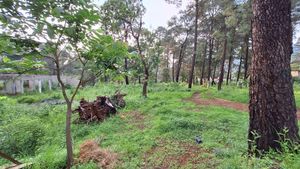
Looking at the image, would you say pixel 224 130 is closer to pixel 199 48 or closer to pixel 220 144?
pixel 220 144

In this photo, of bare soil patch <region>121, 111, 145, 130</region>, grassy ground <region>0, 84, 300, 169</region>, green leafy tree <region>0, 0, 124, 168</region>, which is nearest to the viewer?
green leafy tree <region>0, 0, 124, 168</region>

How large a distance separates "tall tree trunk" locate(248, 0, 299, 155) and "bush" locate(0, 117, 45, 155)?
478 centimetres

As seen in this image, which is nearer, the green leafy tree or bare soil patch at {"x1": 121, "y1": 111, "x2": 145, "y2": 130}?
the green leafy tree

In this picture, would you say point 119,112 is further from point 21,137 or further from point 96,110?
point 21,137

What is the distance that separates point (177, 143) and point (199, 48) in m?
22.8

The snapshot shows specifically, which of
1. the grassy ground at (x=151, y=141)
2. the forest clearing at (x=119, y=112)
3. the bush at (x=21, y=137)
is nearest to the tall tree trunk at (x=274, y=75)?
the forest clearing at (x=119, y=112)

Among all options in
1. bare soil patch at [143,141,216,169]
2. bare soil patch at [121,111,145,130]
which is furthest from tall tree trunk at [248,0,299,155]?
bare soil patch at [121,111,145,130]

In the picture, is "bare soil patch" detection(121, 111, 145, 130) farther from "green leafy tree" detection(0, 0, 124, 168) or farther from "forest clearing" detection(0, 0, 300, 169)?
"green leafy tree" detection(0, 0, 124, 168)

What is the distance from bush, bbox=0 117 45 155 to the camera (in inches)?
211

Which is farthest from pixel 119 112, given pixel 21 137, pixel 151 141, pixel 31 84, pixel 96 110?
pixel 31 84

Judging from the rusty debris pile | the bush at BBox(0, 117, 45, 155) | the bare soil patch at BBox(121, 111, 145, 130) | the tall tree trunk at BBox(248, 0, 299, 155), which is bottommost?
the bush at BBox(0, 117, 45, 155)

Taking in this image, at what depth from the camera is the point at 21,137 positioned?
5.60 meters

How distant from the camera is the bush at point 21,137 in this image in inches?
211

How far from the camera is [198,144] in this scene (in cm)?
418
